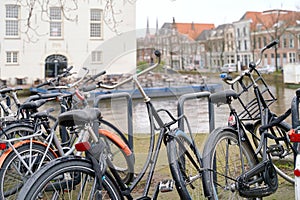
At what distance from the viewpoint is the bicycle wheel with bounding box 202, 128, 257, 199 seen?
1448 mm

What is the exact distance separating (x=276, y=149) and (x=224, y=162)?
0.26 meters

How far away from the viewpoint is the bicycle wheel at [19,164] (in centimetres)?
170

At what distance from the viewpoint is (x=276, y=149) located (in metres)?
1.69

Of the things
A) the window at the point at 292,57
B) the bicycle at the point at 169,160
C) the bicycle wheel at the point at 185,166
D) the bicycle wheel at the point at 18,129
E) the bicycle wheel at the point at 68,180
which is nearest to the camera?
the bicycle wheel at the point at 68,180

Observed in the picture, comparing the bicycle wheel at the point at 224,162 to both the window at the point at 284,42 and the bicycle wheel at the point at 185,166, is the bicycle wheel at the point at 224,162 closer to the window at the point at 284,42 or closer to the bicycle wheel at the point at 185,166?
the bicycle wheel at the point at 185,166

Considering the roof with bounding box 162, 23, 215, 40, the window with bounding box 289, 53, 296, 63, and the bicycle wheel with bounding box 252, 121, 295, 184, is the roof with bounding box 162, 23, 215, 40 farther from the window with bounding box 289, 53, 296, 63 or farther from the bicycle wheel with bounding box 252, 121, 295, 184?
the window with bounding box 289, 53, 296, 63

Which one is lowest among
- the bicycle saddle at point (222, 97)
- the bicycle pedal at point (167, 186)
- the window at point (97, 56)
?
the bicycle pedal at point (167, 186)

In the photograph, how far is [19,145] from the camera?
1702mm

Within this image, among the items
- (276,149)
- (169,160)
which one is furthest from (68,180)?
(276,149)

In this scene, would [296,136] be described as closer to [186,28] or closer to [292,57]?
[186,28]

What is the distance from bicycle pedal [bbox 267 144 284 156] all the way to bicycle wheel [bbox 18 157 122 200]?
78 centimetres

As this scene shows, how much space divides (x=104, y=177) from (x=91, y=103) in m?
0.96

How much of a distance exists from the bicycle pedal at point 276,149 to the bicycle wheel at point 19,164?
1.02 m

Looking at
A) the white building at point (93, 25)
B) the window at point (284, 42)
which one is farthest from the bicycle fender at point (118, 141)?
the window at point (284, 42)
